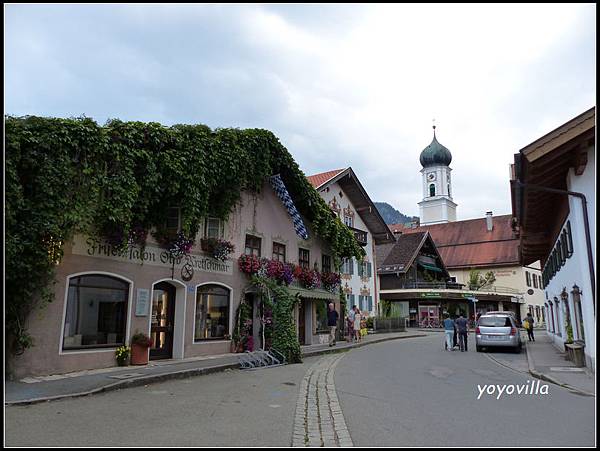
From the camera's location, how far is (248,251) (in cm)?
1947

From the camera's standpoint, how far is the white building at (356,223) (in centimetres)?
3095

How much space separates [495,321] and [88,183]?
17.0 m

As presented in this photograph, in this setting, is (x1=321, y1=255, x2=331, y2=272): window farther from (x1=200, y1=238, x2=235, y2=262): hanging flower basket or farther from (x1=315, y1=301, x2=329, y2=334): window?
(x1=200, y1=238, x2=235, y2=262): hanging flower basket

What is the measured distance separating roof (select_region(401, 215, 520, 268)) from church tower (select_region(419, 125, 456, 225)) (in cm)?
2257

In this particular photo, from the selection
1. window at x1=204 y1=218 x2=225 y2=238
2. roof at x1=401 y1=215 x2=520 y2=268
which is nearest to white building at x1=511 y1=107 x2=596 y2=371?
window at x1=204 y1=218 x2=225 y2=238

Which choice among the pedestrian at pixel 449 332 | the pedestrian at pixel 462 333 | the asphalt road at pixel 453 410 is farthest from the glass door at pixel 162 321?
the pedestrian at pixel 462 333

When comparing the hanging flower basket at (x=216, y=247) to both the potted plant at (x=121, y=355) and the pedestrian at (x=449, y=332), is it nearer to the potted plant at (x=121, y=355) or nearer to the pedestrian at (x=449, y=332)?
the potted plant at (x=121, y=355)

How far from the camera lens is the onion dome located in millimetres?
92438

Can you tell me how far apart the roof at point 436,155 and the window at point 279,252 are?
76728 mm

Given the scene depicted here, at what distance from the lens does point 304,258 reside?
23250 mm

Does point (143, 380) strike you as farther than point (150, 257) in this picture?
No

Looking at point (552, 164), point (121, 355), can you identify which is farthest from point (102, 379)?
point (552, 164)

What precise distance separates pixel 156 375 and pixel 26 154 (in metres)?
5.65

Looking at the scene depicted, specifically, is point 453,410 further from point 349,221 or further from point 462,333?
point 349,221
